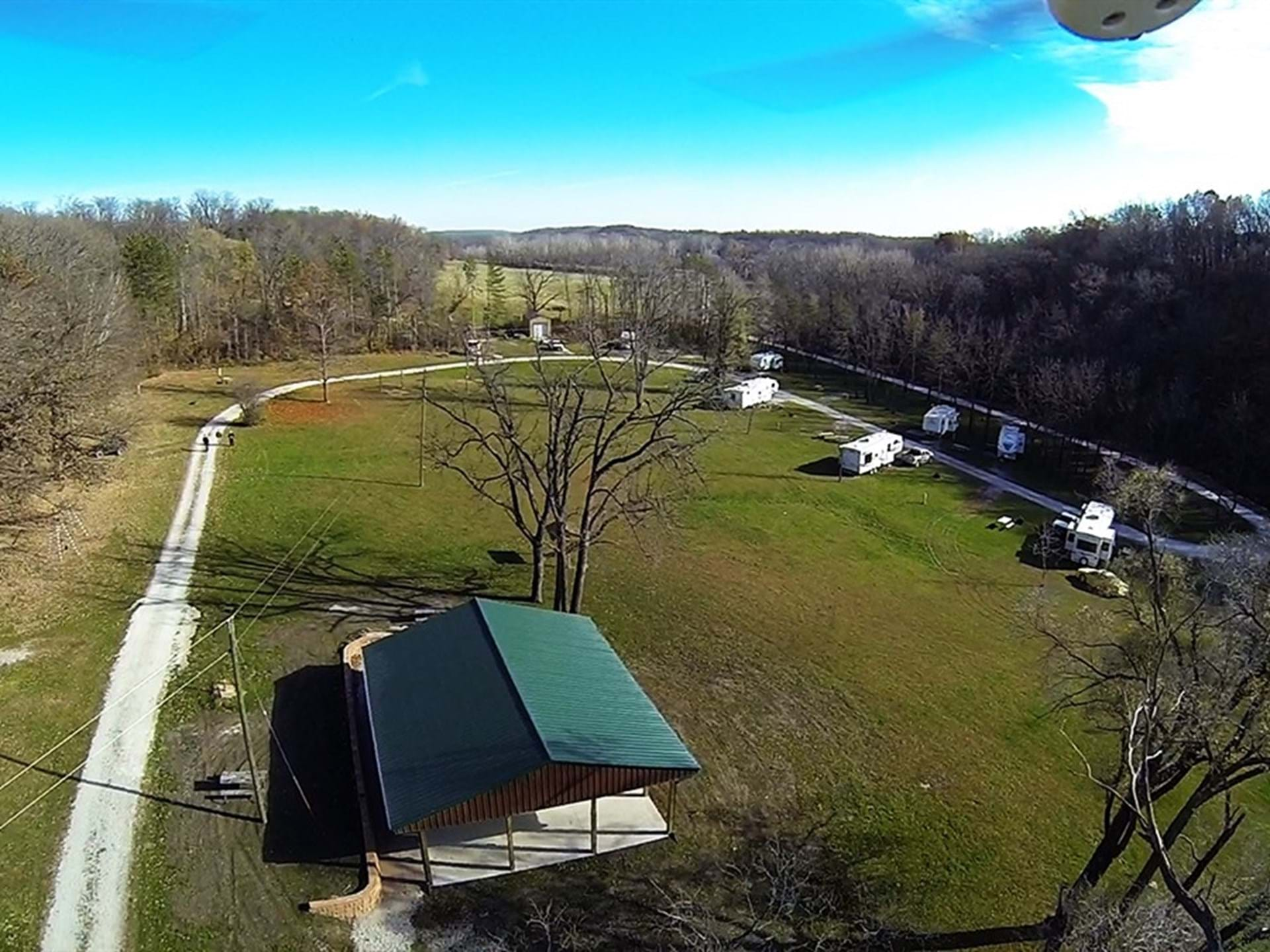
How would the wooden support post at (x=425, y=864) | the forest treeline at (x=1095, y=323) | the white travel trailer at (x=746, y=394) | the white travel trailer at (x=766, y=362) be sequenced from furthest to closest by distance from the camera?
the white travel trailer at (x=766, y=362) → the white travel trailer at (x=746, y=394) → the forest treeline at (x=1095, y=323) → the wooden support post at (x=425, y=864)

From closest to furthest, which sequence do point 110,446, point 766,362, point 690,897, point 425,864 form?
point 425,864, point 690,897, point 110,446, point 766,362

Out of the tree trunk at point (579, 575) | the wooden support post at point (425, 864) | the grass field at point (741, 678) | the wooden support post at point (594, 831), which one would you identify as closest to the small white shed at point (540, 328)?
the grass field at point (741, 678)

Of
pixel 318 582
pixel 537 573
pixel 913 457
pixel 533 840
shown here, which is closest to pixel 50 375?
pixel 318 582

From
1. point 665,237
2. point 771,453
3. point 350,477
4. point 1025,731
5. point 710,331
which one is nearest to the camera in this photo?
point 1025,731

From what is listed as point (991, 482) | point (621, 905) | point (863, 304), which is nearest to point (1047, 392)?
point (991, 482)

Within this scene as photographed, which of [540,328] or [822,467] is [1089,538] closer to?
[822,467]

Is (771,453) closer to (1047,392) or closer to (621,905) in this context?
(1047,392)

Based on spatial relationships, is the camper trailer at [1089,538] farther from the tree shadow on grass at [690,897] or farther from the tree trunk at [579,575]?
the tree shadow on grass at [690,897]
